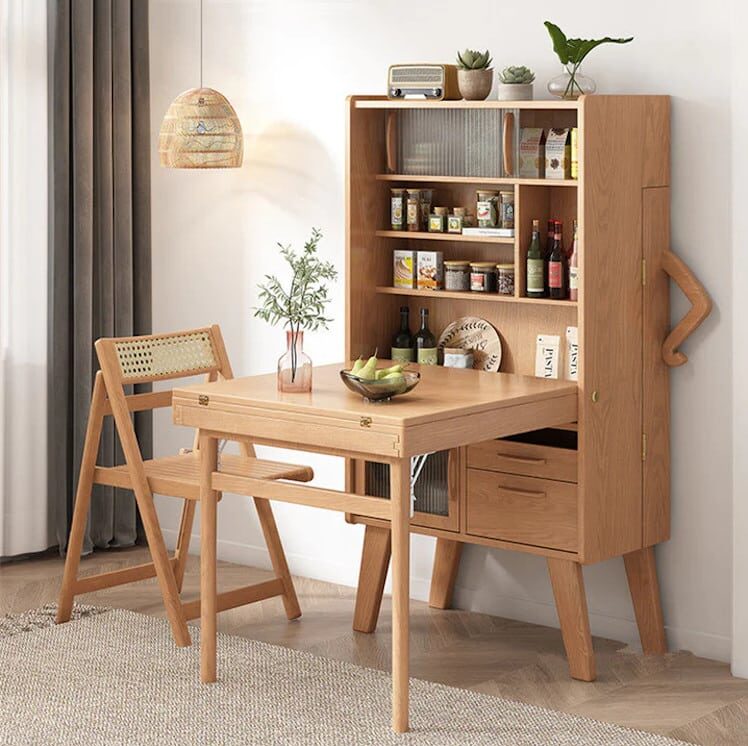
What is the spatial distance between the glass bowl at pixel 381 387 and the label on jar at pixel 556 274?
22.8 inches

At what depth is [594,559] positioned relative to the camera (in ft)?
13.0

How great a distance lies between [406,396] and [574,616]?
2.62ft

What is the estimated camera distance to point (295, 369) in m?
3.88

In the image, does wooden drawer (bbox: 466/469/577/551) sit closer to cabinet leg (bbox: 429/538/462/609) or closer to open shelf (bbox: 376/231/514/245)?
cabinet leg (bbox: 429/538/462/609)

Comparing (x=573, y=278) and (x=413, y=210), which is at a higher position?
(x=413, y=210)

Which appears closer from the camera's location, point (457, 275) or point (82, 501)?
point (457, 275)

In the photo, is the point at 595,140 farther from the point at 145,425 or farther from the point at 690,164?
the point at 145,425

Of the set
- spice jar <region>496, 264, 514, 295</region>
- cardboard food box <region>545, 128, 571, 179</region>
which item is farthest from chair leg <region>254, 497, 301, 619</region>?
cardboard food box <region>545, 128, 571, 179</region>

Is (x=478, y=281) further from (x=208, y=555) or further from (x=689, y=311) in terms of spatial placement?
(x=208, y=555)

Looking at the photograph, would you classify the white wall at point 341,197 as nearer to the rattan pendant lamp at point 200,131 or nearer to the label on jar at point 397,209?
the rattan pendant lamp at point 200,131

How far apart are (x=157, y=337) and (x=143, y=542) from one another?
1.35m

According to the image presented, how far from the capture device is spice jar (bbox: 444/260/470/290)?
4297 millimetres

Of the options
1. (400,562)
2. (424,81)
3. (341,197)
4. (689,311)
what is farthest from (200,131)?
(400,562)

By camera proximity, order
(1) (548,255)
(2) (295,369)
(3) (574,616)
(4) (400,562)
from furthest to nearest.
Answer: (1) (548,255) < (3) (574,616) < (2) (295,369) < (4) (400,562)
